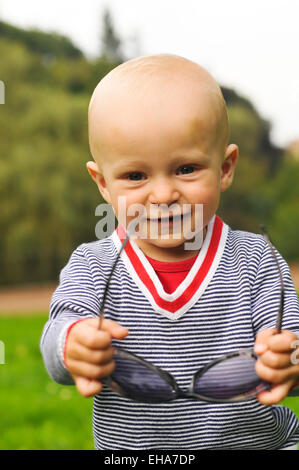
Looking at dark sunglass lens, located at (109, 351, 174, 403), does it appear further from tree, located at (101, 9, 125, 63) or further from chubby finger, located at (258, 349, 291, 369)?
tree, located at (101, 9, 125, 63)

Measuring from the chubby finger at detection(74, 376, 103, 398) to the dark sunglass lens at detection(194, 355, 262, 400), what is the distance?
0.74 ft

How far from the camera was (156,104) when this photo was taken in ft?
5.02

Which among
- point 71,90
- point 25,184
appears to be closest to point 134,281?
point 25,184

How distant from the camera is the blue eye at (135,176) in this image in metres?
1.58

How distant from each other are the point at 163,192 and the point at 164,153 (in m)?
0.09

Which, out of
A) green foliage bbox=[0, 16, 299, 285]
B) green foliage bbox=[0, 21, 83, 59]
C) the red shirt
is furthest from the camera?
green foliage bbox=[0, 21, 83, 59]

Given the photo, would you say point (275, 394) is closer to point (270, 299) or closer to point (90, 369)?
point (270, 299)

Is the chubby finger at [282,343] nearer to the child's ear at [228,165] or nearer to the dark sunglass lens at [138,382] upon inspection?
the dark sunglass lens at [138,382]

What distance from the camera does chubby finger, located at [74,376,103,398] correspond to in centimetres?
139

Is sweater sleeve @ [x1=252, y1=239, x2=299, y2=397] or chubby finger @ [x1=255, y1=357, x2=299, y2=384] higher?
sweater sleeve @ [x1=252, y1=239, x2=299, y2=397]

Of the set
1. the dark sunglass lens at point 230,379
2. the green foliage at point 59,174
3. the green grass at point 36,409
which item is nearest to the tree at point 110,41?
the green foliage at point 59,174

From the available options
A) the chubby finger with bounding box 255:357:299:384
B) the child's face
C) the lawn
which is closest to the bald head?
the child's face

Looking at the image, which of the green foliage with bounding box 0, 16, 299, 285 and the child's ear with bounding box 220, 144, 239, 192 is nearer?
the child's ear with bounding box 220, 144, 239, 192

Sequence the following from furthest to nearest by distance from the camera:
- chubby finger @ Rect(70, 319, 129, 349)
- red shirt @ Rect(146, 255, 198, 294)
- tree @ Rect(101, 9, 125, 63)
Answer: tree @ Rect(101, 9, 125, 63) → red shirt @ Rect(146, 255, 198, 294) → chubby finger @ Rect(70, 319, 129, 349)
